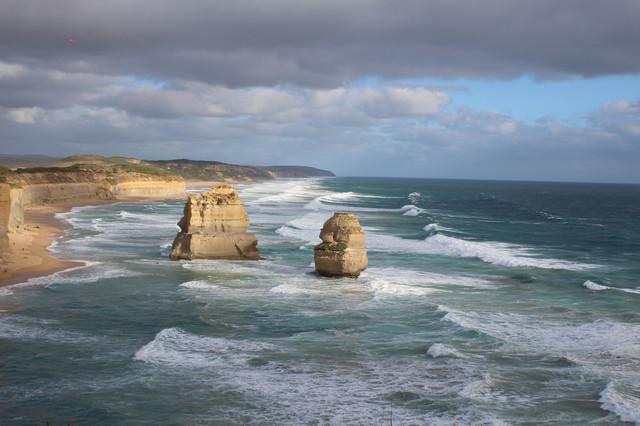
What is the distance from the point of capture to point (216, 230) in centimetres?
3591

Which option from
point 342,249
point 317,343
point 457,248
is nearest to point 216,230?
point 342,249

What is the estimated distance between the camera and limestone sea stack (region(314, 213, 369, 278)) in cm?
Answer: 3058

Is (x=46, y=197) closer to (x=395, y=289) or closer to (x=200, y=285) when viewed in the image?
(x=200, y=285)

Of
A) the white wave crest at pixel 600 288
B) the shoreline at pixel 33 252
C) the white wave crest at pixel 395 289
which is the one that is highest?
the white wave crest at pixel 600 288

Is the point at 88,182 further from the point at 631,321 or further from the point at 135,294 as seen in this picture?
the point at 631,321

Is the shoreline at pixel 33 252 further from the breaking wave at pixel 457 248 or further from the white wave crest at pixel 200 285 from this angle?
the breaking wave at pixel 457 248

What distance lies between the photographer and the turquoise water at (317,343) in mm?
15719

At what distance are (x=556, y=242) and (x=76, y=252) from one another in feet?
113

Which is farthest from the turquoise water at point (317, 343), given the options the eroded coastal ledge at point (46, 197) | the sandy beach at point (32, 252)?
the eroded coastal ledge at point (46, 197)

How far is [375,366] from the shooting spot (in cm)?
1872

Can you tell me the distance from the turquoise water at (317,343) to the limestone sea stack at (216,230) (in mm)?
975

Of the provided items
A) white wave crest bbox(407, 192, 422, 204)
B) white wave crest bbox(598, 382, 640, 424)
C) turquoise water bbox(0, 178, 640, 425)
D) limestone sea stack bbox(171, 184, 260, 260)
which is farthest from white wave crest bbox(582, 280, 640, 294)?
white wave crest bbox(407, 192, 422, 204)

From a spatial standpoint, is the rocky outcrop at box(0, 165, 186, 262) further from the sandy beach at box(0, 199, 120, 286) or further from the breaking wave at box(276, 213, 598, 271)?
the breaking wave at box(276, 213, 598, 271)

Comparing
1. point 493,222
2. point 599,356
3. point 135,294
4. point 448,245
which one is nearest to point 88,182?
point 493,222
